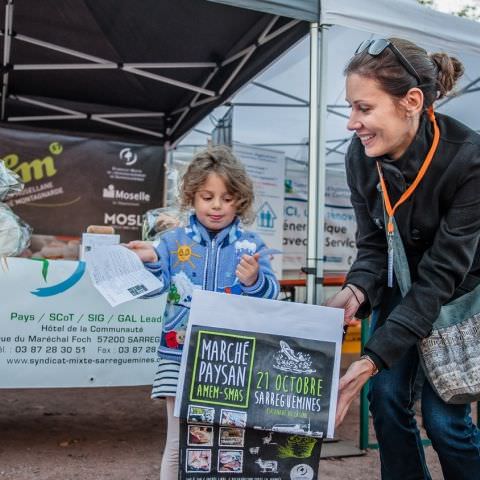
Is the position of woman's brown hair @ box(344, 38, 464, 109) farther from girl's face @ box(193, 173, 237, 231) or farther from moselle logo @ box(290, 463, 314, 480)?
moselle logo @ box(290, 463, 314, 480)

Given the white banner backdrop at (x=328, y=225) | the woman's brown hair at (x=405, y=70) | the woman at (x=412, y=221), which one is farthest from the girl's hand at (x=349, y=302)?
the white banner backdrop at (x=328, y=225)

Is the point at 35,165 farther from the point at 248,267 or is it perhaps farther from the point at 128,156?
the point at 248,267

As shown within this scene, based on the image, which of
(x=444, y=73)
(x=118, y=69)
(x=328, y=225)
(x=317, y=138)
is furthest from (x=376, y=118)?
(x=328, y=225)

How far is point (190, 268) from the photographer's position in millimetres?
2150

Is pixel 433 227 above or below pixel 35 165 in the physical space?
below

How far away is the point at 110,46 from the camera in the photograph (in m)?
5.30

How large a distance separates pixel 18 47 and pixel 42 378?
3624 mm

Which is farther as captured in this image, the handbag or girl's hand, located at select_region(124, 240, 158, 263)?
girl's hand, located at select_region(124, 240, 158, 263)

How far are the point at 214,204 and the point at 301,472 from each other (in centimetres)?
100

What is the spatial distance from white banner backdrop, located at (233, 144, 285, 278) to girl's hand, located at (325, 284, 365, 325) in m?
4.11

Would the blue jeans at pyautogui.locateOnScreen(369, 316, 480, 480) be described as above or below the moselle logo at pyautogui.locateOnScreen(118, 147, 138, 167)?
below

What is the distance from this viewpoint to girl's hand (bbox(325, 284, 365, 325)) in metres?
1.78

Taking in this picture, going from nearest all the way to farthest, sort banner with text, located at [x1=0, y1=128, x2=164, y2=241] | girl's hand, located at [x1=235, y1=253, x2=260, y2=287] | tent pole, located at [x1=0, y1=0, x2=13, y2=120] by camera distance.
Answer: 1. girl's hand, located at [x1=235, y1=253, x2=260, y2=287]
2. tent pole, located at [x1=0, y1=0, x2=13, y2=120]
3. banner with text, located at [x1=0, y1=128, x2=164, y2=241]

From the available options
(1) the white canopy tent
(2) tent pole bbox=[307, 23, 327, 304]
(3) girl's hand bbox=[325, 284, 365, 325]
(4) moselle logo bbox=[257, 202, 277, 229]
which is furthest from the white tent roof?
(4) moselle logo bbox=[257, 202, 277, 229]
